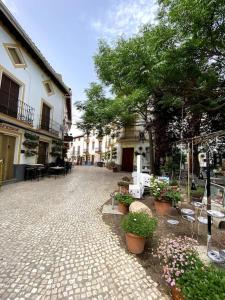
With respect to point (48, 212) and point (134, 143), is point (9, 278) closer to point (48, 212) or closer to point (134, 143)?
point (48, 212)

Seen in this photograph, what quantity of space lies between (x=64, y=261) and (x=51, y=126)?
11.7 meters

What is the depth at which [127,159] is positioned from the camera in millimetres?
20375

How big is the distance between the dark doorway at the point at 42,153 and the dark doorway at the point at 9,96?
359 centimetres

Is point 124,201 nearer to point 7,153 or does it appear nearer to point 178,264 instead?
point 178,264

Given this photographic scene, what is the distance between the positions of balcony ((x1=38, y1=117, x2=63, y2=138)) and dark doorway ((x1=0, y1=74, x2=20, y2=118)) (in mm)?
2302

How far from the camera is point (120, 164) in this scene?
21031 millimetres

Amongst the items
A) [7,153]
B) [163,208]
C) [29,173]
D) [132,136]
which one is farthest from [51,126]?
[163,208]

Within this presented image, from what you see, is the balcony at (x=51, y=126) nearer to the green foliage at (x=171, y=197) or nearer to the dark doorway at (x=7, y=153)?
the dark doorway at (x=7, y=153)

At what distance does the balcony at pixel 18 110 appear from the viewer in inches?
330

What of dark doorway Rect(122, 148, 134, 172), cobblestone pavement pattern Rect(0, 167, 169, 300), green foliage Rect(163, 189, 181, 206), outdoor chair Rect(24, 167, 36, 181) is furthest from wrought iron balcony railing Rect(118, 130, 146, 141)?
cobblestone pavement pattern Rect(0, 167, 169, 300)

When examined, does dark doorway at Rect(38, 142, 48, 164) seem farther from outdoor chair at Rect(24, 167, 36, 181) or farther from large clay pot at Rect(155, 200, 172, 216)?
large clay pot at Rect(155, 200, 172, 216)

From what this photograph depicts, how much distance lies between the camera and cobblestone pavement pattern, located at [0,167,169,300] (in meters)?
2.16

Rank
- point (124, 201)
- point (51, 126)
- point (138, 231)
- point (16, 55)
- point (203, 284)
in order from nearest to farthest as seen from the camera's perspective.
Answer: point (203, 284) < point (138, 231) < point (124, 201) < point (16, 55) < point (51, 126)

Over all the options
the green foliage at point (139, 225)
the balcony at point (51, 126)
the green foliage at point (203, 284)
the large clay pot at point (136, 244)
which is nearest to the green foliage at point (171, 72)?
the balcony at point (51, 126)
